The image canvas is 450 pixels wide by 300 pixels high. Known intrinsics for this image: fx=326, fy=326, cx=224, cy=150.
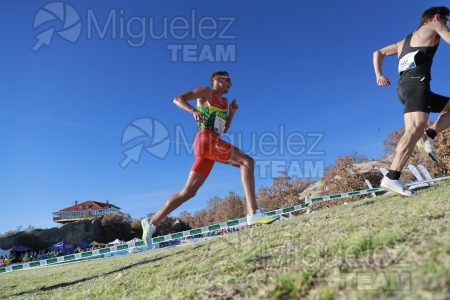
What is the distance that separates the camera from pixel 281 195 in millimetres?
37500

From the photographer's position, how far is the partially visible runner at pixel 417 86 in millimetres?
4379

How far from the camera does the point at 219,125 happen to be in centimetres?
552

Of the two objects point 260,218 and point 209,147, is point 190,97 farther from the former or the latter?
point 260,218

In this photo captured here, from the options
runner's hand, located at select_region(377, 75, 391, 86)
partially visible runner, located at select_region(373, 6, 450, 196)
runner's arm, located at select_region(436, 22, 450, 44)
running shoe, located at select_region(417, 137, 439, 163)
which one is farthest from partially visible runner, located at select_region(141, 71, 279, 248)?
runner's arm, located at select_region(436, 22, 450, 44)

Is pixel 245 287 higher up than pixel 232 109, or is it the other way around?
pixel 232 109

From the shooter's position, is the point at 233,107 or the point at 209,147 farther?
the point at 233,107

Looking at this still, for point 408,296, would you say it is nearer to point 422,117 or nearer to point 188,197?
point 422,117

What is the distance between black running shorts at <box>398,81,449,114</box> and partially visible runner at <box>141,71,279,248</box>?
2.39m

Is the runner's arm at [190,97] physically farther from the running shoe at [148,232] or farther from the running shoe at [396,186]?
the running shoe at [396,186]

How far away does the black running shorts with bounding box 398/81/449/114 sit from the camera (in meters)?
4.40

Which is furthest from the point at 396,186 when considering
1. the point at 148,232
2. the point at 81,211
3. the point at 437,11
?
the point at 81,211

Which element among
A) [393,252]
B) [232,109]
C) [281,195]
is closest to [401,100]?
[232,109]

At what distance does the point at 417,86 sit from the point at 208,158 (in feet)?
10.4

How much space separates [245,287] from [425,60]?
4.39 m
